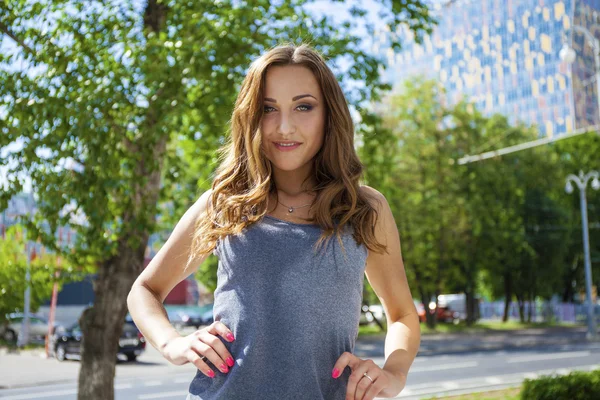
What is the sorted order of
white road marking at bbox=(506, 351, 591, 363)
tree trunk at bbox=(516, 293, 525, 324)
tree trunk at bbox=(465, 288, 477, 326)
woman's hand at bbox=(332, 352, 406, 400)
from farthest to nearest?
tree trunk at bbox=(516, 293, 525, 324) → tree trunk at bbox=(465, 288, 477, 326) → white road marking at bbox=(506, 351, 591, 363) → woman's hand at bbox=(332, 352, 406, 400)

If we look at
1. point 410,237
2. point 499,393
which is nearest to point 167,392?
point 499,393

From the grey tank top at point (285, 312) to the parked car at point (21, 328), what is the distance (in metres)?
25.3

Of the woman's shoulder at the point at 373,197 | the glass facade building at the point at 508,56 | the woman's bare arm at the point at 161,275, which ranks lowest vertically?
the woman's bare arm at the point at 161,275

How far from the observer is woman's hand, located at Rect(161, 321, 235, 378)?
1.50 m

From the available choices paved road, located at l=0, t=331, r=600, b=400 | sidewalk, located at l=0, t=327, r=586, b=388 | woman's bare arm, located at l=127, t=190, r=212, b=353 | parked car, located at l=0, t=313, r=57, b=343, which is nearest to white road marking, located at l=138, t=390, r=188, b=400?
paved road, located at l=0, t=331, r=600, b=400

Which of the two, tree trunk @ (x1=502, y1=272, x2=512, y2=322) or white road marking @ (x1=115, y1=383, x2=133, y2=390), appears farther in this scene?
tree trunk @ (x1=502, y1=272, x2=512, y2=322)

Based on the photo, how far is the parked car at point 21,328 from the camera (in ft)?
82.8

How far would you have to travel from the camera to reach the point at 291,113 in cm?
174

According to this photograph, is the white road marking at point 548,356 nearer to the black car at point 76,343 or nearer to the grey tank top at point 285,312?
the black car at point 76,343

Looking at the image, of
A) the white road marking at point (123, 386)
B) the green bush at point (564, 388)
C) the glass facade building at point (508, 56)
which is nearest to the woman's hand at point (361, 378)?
the green bush at point (564, 388)

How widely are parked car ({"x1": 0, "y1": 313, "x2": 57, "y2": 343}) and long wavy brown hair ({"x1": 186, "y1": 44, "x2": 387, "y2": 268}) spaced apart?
25.2 metres

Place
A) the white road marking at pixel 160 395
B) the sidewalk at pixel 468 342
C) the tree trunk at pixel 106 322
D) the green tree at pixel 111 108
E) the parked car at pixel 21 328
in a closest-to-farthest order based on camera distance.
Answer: the green tree at pixel 111 108, the tree trunk at pixel 106 322, the white road marking at pixel 160 395, the sidewalk at pixel 468 342, the parked car at pixel 21 328

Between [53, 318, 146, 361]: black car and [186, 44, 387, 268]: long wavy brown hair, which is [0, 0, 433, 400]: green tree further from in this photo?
[53, 318, 146, 361]: black car

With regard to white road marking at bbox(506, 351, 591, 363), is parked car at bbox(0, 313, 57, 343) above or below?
above
